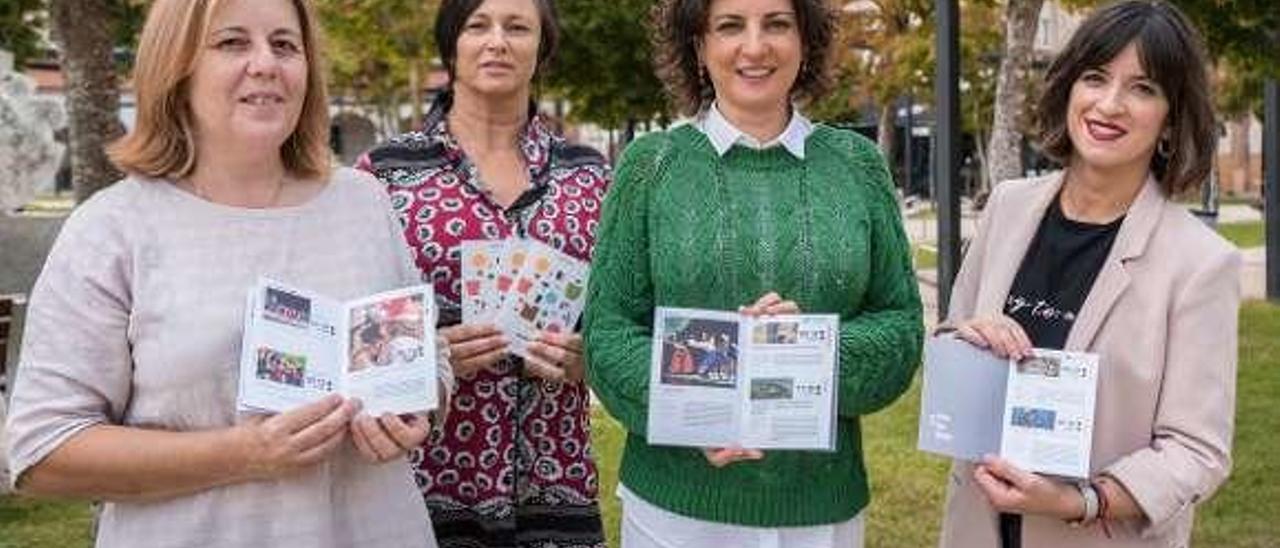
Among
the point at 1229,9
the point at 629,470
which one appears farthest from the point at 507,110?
the point at 1229,9

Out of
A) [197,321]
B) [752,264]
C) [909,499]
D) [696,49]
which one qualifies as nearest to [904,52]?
[909,499]

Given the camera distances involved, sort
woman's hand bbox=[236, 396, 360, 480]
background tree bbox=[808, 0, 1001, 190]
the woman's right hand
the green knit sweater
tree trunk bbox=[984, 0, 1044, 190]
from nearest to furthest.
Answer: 1. woman's hand bbox=[236, 396, 360, 480]
2. the green knit sweater
3. the woman's right hand
4. tree trunk bbox=[984, 0, 1044, 190]
5. background tree bbox=[808, 0, 1001, 190]

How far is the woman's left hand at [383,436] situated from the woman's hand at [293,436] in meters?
0.04

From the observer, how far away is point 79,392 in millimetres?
2443

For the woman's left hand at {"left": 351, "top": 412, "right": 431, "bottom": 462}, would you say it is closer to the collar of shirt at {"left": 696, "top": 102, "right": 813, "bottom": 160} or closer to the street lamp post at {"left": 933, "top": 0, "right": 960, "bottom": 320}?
the collar of shirt at {"left": 696, "top": 102, "right": 813, "bottom": 160}

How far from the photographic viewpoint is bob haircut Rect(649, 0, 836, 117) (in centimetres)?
314

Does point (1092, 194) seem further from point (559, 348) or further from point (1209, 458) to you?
point (559, 348)

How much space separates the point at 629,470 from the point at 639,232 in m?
0.52

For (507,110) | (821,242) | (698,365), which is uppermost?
(507,110)

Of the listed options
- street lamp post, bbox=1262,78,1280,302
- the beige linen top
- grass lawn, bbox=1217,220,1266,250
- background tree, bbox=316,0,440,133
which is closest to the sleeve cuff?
the beige linen top

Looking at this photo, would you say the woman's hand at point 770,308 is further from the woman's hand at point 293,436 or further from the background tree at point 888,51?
the background tree at point 888,51

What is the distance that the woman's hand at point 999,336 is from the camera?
9.15ft

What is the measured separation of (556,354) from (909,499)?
412 centimetres

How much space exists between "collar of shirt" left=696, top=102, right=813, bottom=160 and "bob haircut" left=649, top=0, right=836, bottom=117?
0.42 ft
